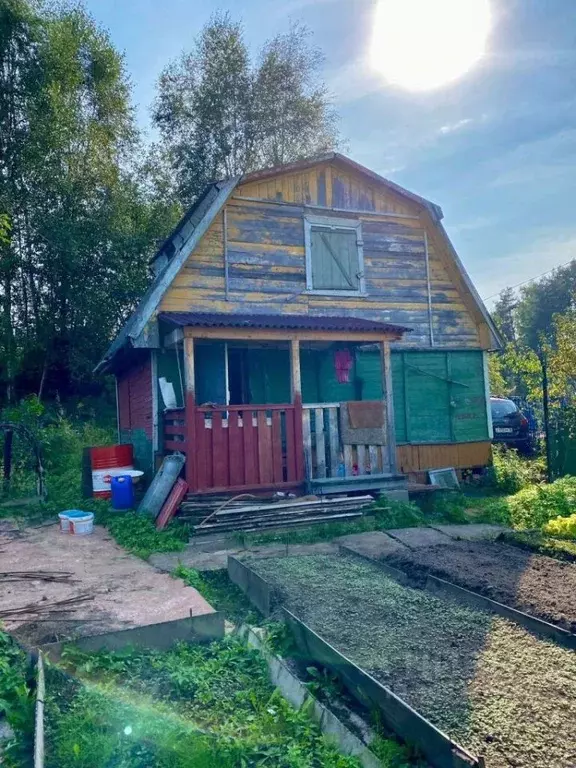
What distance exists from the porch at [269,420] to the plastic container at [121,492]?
2.67ft

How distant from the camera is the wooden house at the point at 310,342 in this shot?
8.30 meters

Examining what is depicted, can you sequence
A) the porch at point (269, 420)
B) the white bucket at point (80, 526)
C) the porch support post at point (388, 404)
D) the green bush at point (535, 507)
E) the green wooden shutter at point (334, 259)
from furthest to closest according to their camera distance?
the green wooden shutter at point (334, 259)
the porch support post at point (388, 404)
the porch at point (269, 420)
the green bush at point (535, 507)
the white bucket at point (80, 526)

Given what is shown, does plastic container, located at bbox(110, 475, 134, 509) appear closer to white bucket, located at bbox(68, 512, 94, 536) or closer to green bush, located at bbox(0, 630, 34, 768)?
white bucket, located at bbox(68, 512, 94, 536)

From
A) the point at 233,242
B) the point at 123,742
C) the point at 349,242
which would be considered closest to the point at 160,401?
the point at 233,242

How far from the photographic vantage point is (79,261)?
17609 mm

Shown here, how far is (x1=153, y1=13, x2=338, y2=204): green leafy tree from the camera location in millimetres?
23078

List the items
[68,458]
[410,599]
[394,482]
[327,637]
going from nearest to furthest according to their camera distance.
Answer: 1. [327,637]
2. [410,599]
3. [394,482]
4. [68,458]

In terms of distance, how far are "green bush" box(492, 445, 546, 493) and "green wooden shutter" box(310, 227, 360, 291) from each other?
442 centimetres

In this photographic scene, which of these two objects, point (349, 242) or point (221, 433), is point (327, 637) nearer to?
point (221, 433)

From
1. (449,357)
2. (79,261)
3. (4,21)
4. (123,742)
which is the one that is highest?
(4,21)

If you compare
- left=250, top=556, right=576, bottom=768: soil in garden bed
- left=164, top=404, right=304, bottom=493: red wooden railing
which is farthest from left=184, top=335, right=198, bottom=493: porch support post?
left=250, top=556, right=576, bottom=768: soil in garden bed

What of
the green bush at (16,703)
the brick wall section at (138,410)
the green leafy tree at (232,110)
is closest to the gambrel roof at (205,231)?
the brick wall section at (138,410)

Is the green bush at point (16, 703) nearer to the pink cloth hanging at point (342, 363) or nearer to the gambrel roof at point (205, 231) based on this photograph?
the gambrel roof at point (205, 231)

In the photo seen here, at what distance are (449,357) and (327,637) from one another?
8397mm
